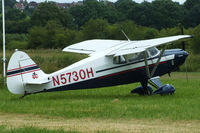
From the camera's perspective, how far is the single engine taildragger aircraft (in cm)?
1460

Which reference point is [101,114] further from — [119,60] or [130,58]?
[130,58]

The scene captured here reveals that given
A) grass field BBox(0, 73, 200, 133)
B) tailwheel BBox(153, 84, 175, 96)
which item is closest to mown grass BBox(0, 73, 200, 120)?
grass field BBox(0, 73, 200, 133)

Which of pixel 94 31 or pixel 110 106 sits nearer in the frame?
pixel 110 106

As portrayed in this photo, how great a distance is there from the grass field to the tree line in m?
15.3

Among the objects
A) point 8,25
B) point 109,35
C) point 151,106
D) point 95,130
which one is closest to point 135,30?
point 109,35

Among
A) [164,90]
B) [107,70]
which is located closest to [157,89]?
[164,90]

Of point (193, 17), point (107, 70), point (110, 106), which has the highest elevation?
point (193, 17)

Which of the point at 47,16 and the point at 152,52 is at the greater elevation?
the point at 47,16

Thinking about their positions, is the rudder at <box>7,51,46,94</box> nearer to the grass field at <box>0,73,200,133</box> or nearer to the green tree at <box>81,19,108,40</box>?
the grass field at <box>0,73,200,133</box>

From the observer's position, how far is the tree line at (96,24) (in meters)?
41.2

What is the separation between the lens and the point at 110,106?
1327 centimetres

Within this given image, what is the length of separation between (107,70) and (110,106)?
2428mm

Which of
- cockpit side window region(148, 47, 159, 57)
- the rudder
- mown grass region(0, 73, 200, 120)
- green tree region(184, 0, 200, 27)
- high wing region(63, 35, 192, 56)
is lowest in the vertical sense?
mown grass region(0, 73, 200, 120)

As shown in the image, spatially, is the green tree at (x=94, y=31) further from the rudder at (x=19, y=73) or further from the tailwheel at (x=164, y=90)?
the rudder at (x=19, y=73)
